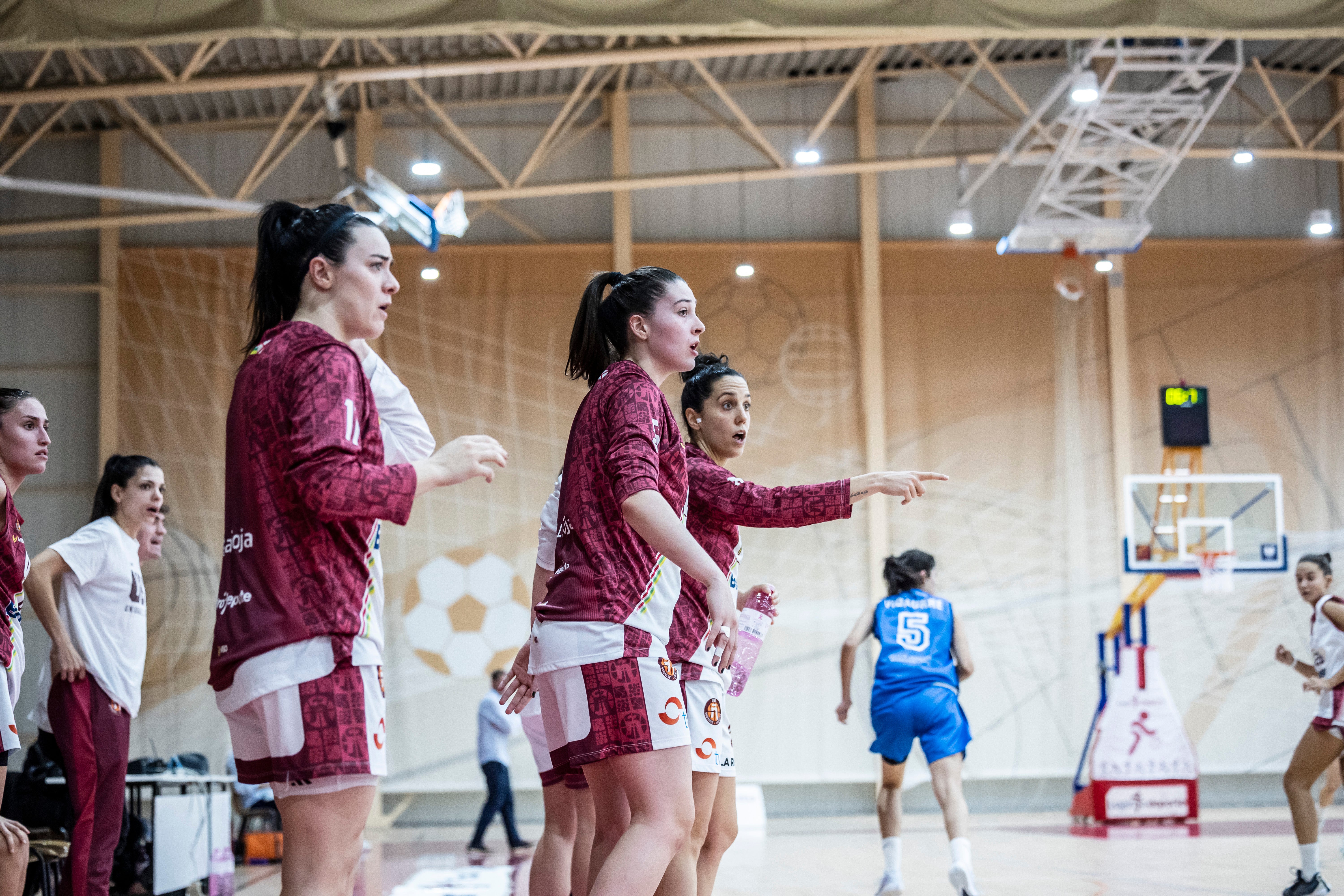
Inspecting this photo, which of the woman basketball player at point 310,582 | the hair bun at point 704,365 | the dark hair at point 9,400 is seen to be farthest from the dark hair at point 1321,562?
the dark hair at point 9,400

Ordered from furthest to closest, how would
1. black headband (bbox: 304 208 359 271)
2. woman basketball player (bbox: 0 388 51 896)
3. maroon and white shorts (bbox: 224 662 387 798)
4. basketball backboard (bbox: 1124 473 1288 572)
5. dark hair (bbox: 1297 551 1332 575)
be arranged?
basketball backboard (bbox: 1124 473 1288 572) → dark hair (bbox: 1297 551 1332 575) → woman basketball player (bbox: 0 388 51 896) → black headband (bbox: 304 208 359 271) → maroon and white shorts (bbox: 224 662 387 798)

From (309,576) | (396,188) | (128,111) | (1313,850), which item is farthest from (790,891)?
(128,111)

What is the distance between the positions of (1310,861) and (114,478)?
208 inches

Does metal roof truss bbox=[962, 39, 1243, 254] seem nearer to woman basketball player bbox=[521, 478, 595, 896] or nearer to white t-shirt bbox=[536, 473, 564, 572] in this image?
white t-shirt bbox=[536, 473, 564, 572]

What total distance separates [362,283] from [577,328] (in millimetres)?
745

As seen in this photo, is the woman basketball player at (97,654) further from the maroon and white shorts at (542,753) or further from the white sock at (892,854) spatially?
the white sock at (892,854)

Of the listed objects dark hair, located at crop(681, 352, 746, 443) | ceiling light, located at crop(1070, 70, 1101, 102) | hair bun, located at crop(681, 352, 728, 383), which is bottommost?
dark hair, located at crop(681, 352, 746, 443)

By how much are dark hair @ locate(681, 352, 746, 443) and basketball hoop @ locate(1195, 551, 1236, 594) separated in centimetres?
850

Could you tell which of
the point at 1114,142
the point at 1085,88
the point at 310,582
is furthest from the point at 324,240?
the point at 1114,142

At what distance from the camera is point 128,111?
11922 mm

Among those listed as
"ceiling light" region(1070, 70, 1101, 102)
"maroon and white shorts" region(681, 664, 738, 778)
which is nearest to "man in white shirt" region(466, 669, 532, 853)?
"ceiling light" region(1070, 70, 1101, 102)

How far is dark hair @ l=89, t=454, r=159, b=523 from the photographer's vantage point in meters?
4.95

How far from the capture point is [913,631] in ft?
20.8

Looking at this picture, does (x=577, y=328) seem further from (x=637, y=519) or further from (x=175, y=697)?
(x=175, y=697)
